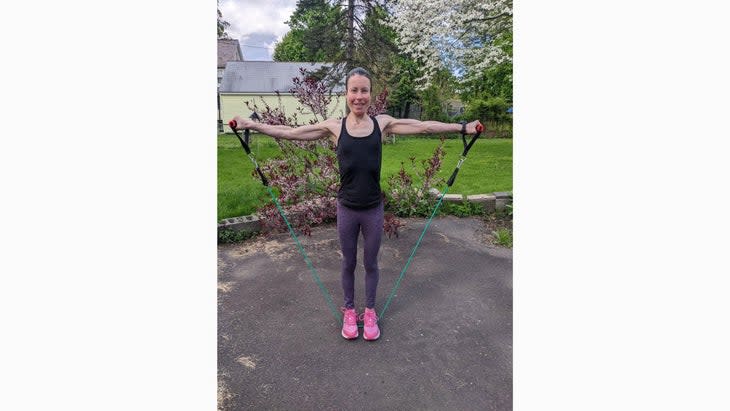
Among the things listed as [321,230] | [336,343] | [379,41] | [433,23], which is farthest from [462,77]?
[336,343]

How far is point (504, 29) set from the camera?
9.23 metres

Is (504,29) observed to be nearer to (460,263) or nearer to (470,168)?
(470,168)

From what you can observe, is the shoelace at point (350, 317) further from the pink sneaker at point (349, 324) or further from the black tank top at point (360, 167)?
the black tank top at point (360, 167)

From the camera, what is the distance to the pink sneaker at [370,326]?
2770mm

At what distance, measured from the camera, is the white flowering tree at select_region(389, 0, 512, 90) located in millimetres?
9078

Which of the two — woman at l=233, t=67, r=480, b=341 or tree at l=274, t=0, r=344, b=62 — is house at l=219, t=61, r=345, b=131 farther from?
woman at l=233, t=67, r=480, b=341

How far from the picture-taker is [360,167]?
99.0 inches

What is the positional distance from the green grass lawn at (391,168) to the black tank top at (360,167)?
1.32 m

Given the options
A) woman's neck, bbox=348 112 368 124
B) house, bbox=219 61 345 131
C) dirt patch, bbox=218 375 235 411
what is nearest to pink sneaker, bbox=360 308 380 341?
dirt patch, bbox=218 375 235 411

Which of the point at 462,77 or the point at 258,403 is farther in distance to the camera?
the point at 462,77

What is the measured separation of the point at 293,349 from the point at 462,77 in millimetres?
10304

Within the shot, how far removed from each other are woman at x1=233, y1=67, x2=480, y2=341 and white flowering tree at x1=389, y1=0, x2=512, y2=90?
7.22 metres

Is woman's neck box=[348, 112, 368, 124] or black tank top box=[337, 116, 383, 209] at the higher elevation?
woman's neck box=[348, 112, 368, 124]

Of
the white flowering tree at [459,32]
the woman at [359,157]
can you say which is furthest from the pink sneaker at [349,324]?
the white flowering tree at [459,32]
